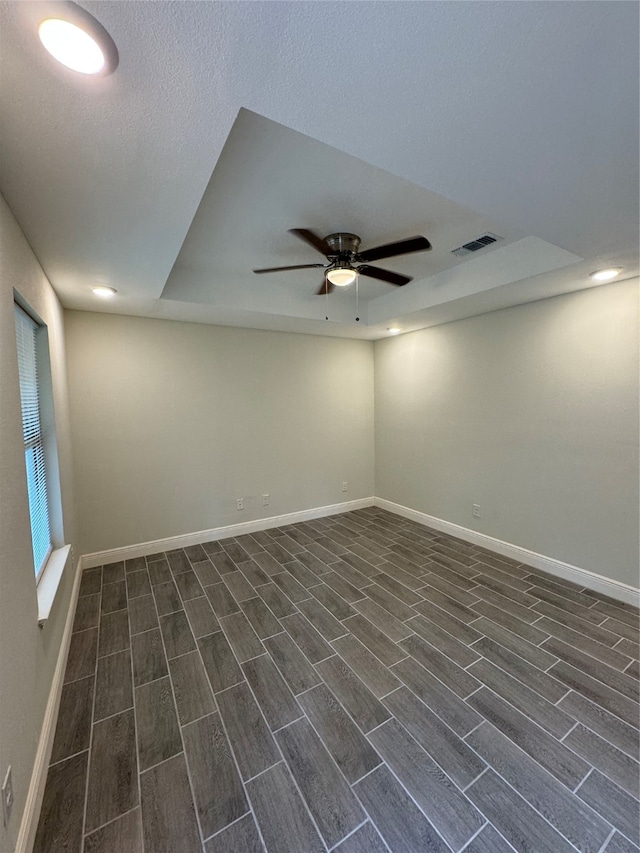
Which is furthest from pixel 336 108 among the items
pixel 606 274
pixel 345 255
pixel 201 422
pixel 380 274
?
pixel 201 422

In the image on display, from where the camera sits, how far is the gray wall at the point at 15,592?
112cm

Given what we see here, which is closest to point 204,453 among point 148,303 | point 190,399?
point 190,399

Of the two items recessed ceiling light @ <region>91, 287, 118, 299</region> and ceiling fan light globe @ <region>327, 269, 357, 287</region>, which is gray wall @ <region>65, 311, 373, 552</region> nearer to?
recessed ceiling light @ <region>91, 287, 118, 299</region>

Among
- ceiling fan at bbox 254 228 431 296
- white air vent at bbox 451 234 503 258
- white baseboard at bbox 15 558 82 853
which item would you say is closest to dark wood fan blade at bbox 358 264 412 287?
ceiling fan at bbox 254 228 431 296

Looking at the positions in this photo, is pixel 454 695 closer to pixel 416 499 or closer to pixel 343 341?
pixel 416 499

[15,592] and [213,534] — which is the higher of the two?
[15,592]

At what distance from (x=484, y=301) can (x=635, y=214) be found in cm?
139

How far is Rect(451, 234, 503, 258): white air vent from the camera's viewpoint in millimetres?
2484

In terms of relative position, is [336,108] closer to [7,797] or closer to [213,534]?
[7,797]

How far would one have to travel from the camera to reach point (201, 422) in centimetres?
379

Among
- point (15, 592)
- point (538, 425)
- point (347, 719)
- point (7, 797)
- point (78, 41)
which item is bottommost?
point (347, 719)

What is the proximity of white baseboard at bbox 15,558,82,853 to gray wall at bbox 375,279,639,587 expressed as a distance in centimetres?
366

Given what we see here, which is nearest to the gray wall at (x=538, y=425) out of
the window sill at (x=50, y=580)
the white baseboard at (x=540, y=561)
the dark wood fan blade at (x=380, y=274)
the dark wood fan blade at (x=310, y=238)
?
the white baseboard at (x=540, y=561)

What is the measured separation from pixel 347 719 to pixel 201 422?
2.97 metres
